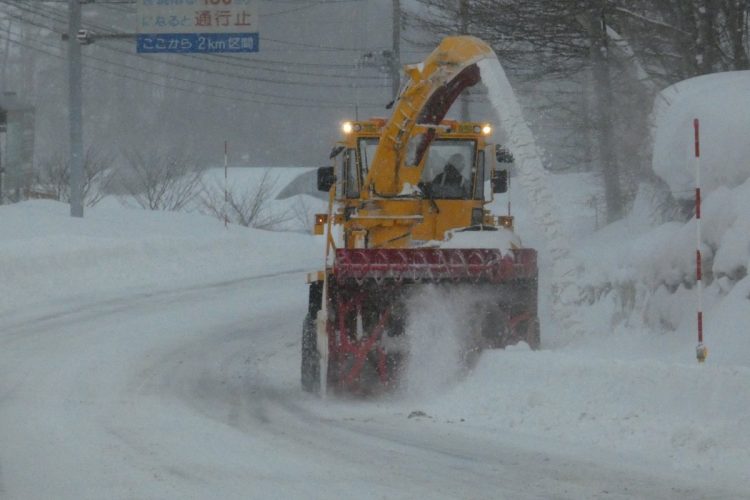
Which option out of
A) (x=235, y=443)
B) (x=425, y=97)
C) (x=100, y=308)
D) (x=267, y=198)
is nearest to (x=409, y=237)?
(x=425, y=97)

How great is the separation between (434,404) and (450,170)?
3.07m

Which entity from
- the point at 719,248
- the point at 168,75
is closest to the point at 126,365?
the point at 719,248

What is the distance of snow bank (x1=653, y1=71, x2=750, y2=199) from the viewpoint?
1051 centimetres

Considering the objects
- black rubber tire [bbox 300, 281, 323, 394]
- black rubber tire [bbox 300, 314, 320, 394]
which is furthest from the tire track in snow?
black rubber tire [bbox 300, 314, 320, 394]

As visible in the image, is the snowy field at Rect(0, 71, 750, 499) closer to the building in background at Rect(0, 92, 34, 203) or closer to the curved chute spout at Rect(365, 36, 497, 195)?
the curved chute spout at Rect(365, 36, 497, 195)

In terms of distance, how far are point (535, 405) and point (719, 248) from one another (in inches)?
111

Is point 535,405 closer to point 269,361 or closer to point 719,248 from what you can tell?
point 719,248

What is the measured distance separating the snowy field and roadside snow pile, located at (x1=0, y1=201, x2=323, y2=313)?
2.21 meters

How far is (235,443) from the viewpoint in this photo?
25.5 feet

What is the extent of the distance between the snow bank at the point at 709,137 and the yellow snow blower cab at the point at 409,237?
1464mm

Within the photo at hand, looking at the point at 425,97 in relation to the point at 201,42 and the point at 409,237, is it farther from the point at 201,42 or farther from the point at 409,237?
the point at 201,42

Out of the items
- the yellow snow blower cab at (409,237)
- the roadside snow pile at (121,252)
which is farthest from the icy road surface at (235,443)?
the roadside snow pile at (121,252)

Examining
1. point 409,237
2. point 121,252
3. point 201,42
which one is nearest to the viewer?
point 409,237

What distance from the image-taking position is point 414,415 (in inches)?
346
